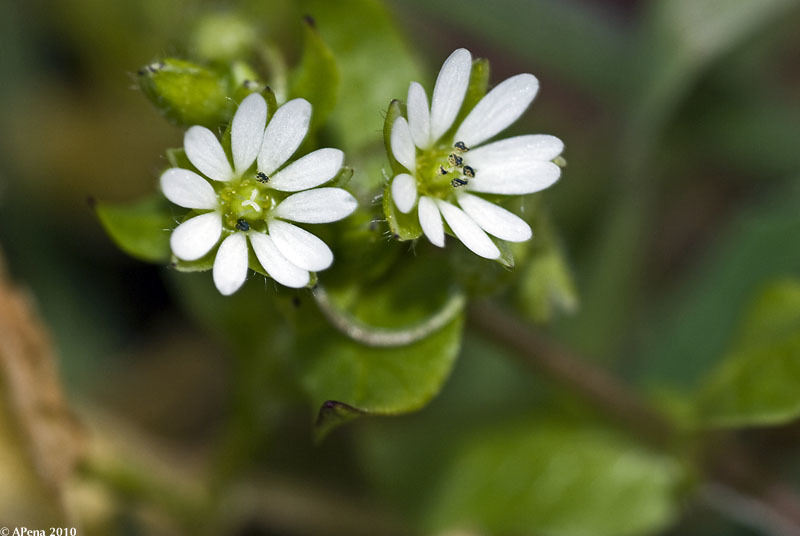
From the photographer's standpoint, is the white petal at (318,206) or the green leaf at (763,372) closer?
the white petal at (318,206)

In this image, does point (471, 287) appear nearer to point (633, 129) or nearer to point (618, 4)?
→ point (633, 129)

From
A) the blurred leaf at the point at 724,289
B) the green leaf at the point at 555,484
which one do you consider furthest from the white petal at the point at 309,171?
the blurred leaf at the point at 724,289

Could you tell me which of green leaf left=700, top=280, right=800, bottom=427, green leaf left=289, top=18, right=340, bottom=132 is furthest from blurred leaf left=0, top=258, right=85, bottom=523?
green leaf left=700, top=280, right=800, bottom=427

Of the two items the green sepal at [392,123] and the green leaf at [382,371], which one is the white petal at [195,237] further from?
the green leaf at [382,371]

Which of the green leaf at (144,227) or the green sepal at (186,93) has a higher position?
the green sepal at (186,93)

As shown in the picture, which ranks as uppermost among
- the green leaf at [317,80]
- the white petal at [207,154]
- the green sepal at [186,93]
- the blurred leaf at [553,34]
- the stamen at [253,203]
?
the blurred leaf at [553,34]

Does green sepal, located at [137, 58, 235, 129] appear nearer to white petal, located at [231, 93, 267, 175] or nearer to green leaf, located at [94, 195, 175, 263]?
white petal, located at [231, 93, 267, 175]

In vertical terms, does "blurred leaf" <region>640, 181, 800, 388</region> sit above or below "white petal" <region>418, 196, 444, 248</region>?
above
